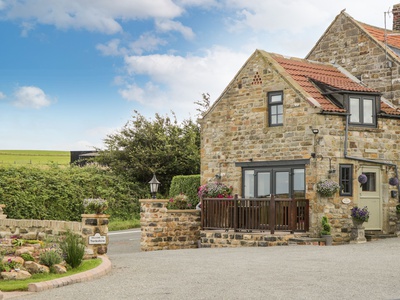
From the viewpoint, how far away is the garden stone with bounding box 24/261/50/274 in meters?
14.2

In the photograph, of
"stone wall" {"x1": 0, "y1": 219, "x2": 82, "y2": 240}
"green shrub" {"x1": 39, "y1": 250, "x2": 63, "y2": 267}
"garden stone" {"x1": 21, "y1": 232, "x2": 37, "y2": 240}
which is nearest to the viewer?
"green shrub" {"x1": 39, "y1": 250, "x2": 63, "y2": 267}

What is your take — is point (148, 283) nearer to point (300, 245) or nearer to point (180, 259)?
point (180, 259)

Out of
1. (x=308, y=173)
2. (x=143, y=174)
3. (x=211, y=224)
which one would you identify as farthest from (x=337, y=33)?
(x=143, y=174)

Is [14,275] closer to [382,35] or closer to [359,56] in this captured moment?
[359,56]

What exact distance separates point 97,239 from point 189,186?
1647cm

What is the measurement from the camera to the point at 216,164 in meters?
27.3

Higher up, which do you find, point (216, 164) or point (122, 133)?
point (122, 133)

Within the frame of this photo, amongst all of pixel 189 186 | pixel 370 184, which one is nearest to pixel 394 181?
pixel 370 184

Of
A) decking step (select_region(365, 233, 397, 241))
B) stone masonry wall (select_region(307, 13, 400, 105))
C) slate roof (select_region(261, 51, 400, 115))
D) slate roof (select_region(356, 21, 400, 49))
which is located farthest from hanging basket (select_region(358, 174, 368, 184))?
slate roof (select_region(356, 21, 400, 49))

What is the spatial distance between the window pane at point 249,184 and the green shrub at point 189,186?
23.2ft

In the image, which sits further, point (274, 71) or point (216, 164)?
point (216, 164)

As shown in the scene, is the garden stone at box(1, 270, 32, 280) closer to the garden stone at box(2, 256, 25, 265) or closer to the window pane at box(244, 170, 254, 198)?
the garden stone at box(2, 256, 25, 265)

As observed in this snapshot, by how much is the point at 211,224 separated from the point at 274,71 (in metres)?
6.23

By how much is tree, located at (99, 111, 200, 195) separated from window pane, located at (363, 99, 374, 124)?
14221 millimetres
